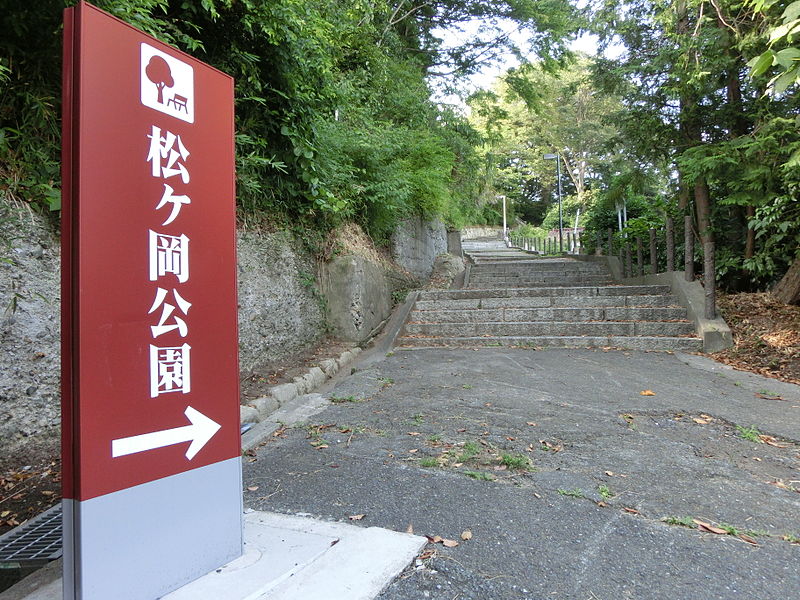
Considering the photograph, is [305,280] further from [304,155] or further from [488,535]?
[488,535]

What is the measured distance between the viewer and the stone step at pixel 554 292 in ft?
27.8

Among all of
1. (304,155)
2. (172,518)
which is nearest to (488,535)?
(172,518)

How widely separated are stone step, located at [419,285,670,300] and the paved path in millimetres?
3199

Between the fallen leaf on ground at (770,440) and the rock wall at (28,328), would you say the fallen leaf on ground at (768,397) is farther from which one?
the rock wall at (28,328)

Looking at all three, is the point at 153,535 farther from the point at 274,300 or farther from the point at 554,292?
the point at 554,292

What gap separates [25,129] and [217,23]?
1.97m

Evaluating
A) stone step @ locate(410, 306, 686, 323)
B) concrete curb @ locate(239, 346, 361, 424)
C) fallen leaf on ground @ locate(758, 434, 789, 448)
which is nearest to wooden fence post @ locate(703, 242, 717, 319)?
stone step @ locate(410, 306, 686, 323)

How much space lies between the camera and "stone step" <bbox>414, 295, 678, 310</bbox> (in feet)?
26.5

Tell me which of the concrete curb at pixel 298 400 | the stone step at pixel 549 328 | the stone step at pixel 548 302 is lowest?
the concrete curb at pixel 298 400

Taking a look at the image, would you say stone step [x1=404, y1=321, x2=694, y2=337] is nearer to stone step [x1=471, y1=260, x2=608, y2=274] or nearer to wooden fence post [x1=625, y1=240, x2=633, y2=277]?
wooden fence post [x1=625, y1=240, x2=633, y2=277]

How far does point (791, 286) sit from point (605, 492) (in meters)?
6.20

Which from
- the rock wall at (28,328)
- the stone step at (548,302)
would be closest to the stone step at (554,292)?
the stone step at (548,302)

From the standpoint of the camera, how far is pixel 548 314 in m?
8.03

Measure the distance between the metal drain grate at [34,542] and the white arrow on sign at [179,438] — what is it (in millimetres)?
987
